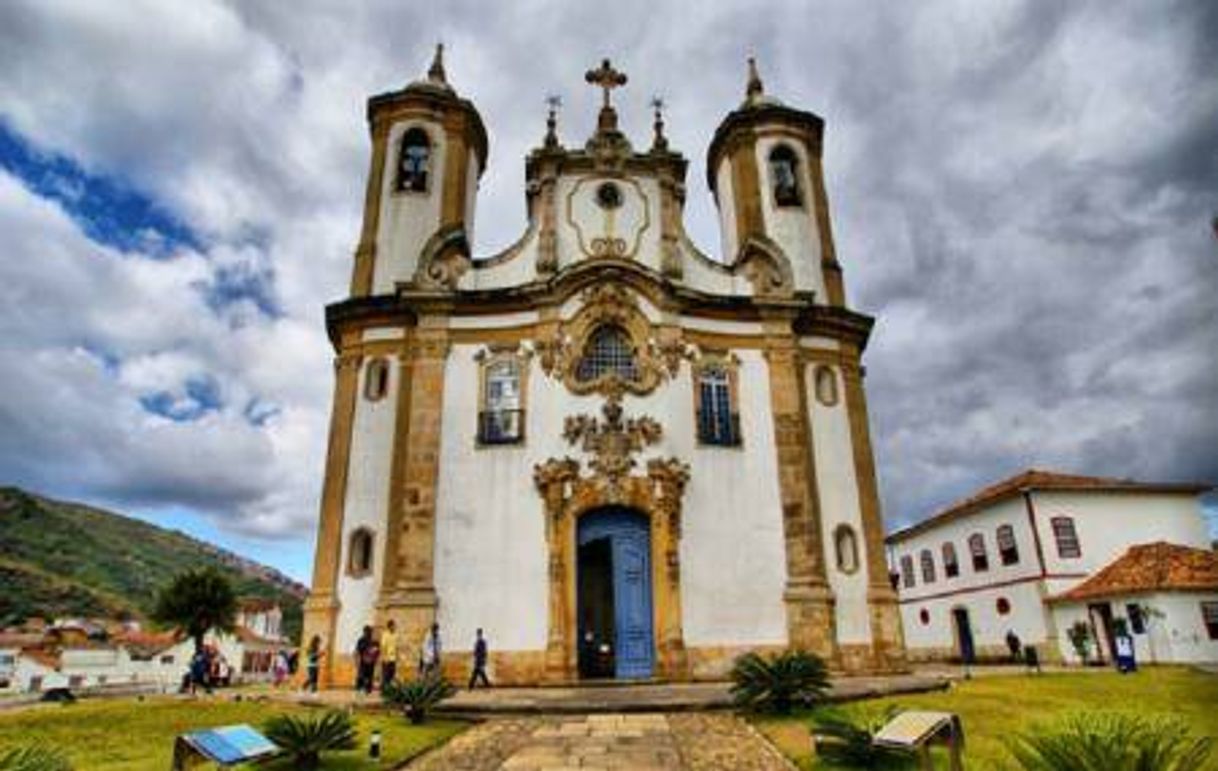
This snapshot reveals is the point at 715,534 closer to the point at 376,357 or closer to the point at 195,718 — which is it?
the point at 376,357

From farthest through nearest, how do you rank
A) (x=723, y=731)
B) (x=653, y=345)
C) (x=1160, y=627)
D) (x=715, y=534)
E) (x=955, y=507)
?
1. (x=955, y=507)
2. (x=1160, y=627)
3. (x=653, y=345)
4. (x=715, y=534)
5. (x=723, y=731)

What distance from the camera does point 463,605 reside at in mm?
15984

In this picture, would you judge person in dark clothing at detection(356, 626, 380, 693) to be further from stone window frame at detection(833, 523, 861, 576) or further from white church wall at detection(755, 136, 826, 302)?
white church wall at detection(755, 136, 826, 302)

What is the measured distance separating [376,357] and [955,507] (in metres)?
25.8

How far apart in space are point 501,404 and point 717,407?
529 centimetres

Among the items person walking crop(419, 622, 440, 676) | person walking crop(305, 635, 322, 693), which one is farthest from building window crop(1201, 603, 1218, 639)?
person walking crop(305, 635, 322, 693)

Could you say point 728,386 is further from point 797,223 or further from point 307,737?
point 307,737

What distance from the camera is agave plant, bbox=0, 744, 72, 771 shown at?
4.41m

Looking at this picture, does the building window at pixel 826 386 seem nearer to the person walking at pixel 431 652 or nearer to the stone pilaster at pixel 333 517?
the person walking at pixel 431 652

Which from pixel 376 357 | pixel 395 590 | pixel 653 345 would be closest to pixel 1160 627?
pixel 653 345

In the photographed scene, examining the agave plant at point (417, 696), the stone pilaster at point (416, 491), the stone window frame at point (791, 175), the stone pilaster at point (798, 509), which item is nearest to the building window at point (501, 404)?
the stone pilaster at point (416, 491)

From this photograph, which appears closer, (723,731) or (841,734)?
(841,734)

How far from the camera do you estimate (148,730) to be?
33.2ft

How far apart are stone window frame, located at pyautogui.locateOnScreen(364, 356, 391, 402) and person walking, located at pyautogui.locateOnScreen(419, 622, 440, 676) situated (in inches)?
232
